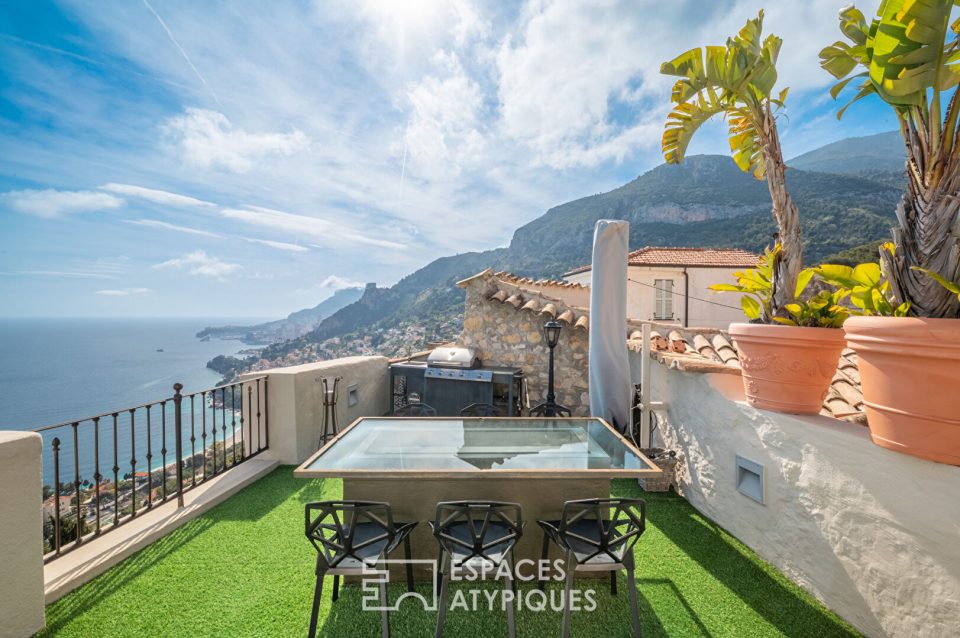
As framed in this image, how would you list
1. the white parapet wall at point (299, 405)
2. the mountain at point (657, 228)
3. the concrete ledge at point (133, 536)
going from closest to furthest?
the concrete ledge at point (133, 536) → the white parapet wall at point (299, 405) → the mountain at point (657, 228)

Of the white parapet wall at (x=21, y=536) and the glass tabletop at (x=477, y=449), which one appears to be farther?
the glass tabletop at (x=477, y=449)

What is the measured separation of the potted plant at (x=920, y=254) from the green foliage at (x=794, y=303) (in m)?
0.62

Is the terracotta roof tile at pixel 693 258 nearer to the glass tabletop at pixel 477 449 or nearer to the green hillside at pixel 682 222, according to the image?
the green hillside at pixel 682 222

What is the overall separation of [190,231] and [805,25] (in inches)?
1661

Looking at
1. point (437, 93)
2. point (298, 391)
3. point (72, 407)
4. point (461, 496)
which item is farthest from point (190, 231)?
point (461, 496)

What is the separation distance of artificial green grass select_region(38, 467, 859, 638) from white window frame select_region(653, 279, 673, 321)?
15287 mm

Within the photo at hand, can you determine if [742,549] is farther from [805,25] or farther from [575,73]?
[575,73]

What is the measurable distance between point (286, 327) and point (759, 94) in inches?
2717

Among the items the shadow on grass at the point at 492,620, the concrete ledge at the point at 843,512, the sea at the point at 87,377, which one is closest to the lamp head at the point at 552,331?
the concrete ledge at the point at 843,512

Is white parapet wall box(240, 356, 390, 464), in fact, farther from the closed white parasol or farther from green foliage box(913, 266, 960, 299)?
green foliage box(913, 266, 960, 299)

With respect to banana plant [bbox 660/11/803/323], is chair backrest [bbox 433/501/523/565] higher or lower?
lower

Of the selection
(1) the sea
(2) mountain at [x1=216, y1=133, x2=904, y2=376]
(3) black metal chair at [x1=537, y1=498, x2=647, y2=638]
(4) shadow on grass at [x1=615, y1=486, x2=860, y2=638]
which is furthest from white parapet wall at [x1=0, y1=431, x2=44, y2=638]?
(1) the sea

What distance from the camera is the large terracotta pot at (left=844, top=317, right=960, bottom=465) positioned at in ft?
5.21

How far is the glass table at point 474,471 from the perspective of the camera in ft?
7.90
